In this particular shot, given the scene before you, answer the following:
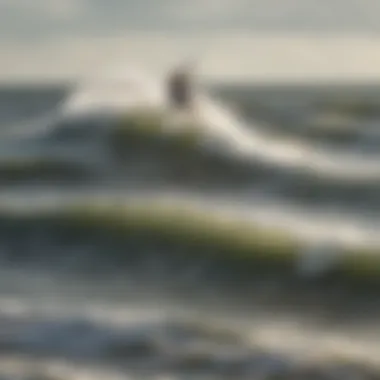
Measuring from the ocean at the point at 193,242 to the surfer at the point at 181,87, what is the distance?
0.14m

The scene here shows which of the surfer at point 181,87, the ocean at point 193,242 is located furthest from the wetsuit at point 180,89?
the ocean at point 193,242

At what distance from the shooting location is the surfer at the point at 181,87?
3.98 m

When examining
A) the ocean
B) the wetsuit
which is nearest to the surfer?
the wetsuit

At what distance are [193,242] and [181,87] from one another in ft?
2.41

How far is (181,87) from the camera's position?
162 inches

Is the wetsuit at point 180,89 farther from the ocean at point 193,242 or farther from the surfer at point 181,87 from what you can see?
the ocean at point 193,242

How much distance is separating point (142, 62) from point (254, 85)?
0.49m

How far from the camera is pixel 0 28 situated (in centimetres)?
423

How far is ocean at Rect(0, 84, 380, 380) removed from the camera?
2689 mm

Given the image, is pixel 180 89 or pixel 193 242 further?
pixel 180 89

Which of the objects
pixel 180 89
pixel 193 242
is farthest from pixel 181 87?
pixel 193 242

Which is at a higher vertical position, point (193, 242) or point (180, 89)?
point (180, 89)

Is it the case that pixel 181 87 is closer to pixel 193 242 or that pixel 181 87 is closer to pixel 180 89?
pixel 180 89

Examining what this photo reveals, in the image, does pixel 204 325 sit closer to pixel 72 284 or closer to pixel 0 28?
pixel 72 284
